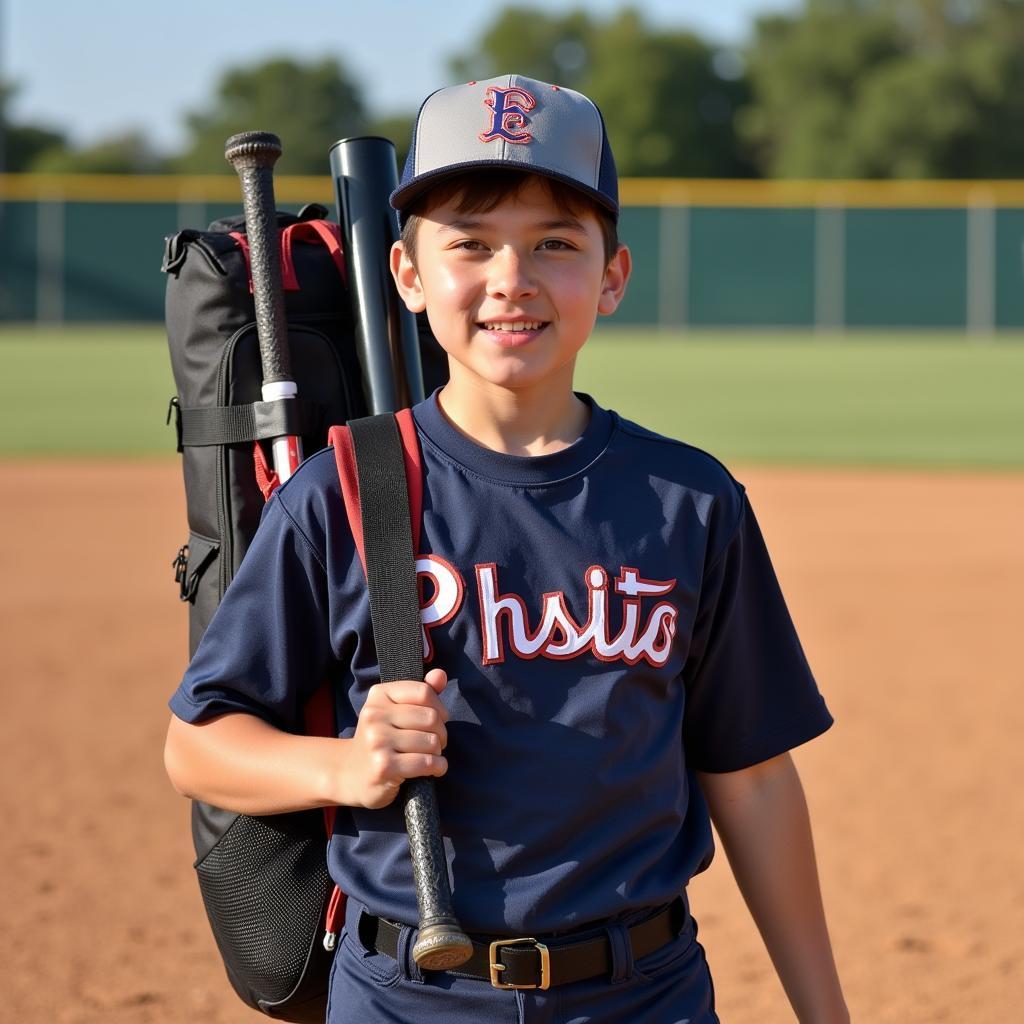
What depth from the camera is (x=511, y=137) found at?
5.67 feet

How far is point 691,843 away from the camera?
181 centimetres

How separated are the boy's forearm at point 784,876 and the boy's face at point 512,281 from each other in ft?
1.85

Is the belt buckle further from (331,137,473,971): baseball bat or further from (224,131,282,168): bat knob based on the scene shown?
(224,131,282,168): bat knob

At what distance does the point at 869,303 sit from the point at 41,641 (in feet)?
71.2

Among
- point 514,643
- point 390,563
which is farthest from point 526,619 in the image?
point 390,563

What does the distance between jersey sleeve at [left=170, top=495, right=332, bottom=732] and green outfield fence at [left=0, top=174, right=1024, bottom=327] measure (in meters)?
24.5

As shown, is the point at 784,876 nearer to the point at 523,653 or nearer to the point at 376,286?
the point at 523,653

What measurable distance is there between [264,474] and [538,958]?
0.74 metres

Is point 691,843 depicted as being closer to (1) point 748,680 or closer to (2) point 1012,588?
(1) point 748,680

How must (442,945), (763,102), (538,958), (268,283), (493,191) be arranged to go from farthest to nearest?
(763,102)
(268,283)
(493,191)
(538,958)
(442,945)

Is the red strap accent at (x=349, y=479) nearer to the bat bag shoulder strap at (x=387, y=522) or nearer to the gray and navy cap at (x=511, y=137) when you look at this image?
the bat bag shoulder strap at (x=387, y=522)

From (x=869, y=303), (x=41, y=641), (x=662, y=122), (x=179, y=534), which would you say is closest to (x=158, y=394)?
(x=179, y=534)

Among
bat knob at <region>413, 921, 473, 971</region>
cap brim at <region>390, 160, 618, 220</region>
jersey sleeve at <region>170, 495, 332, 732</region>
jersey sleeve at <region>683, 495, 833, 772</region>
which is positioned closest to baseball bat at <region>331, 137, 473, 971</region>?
cap brim at <region>390, 160, 618, 220</region>

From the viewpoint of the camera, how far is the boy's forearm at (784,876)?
6.16ft
